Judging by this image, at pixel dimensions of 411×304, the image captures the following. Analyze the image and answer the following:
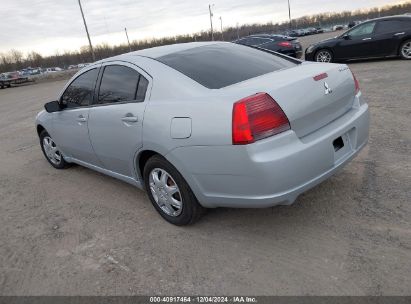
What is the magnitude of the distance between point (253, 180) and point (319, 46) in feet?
38.9

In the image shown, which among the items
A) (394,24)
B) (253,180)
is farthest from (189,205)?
(394,24)

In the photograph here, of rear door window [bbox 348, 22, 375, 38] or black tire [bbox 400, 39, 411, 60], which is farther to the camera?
rear door window [bbox 348, 22, 375, 38]

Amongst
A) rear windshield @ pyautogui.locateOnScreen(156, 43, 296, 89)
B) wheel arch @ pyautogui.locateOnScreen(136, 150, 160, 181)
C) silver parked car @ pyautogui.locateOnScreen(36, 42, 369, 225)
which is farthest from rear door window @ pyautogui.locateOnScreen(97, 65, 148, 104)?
wheel arch @ pyautogui.locateOnScreen(136, 150, 160, 181)

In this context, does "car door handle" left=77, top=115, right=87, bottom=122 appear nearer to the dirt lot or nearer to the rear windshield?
the dirt lot

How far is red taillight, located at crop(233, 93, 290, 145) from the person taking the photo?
2799 millimetres

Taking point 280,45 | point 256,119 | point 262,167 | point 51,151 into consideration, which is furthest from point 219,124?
point 280,45

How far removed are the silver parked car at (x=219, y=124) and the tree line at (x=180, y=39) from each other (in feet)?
242

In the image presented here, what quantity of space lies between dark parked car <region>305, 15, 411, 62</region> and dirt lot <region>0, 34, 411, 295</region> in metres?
8.54

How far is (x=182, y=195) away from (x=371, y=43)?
11.5 m

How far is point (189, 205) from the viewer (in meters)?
3.41

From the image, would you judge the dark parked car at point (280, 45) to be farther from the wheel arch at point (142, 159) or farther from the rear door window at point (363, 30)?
the wheel arch at point (142, 159)

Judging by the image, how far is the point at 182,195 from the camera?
3395 millimetres

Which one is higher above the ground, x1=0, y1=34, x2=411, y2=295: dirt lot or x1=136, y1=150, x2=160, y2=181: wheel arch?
x1=136, y1=150, x2=160, y2=181: wheel arch

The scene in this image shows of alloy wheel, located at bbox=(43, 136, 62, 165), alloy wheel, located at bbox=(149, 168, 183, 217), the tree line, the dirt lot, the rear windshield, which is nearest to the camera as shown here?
the dirt lot
